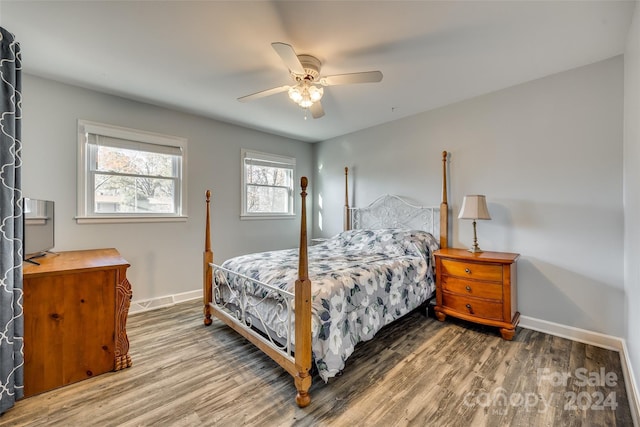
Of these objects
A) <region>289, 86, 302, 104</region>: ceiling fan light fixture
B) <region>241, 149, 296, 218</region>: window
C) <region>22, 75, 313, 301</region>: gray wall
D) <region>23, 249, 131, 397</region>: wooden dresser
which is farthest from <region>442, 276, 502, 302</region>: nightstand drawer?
<region>23, 249, 131, 397</region>: wooden dresser

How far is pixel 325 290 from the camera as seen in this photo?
1929 millimetres

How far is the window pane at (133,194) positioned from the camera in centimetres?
310

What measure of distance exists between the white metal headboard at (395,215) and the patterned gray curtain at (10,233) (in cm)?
366

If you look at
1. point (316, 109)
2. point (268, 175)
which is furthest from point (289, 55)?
point (268, 175)

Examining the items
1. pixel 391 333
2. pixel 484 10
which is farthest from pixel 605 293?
pixel 484 10

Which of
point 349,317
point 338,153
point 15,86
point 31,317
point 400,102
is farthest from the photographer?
point 338,153

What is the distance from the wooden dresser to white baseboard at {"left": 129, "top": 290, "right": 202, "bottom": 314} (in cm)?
125

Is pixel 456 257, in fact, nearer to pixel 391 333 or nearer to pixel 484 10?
pixel 391 333

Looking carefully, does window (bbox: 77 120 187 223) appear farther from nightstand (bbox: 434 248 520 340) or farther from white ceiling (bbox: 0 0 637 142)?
nightstand (bbox: 434 248 520 340)

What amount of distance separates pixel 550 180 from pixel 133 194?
14.9 feet

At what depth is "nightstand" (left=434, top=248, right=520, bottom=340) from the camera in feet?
8.34

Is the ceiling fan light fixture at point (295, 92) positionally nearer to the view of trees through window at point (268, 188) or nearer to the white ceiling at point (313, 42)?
the white ceiling at point (313, 42)

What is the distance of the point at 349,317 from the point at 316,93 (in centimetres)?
182

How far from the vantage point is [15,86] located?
168cm
